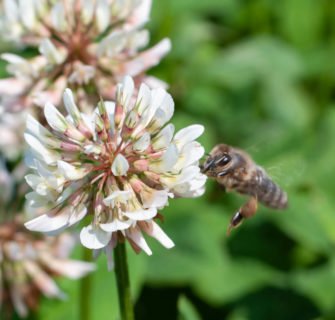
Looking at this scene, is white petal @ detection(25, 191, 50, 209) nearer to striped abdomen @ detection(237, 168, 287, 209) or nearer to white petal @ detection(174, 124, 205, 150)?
white petal @ detection(174, 124, 205, 150)

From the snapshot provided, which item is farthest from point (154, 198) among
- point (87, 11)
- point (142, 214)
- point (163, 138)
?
point (87, 11)

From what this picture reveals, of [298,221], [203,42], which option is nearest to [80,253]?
[298,221]

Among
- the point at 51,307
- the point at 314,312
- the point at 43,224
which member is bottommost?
the point at 314,312

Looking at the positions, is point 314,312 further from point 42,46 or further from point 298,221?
point 42,46

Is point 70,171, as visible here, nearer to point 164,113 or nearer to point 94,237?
point 94,237

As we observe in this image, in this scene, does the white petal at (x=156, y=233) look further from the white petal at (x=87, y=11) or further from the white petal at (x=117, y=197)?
the white petal at (x=87, y=11)

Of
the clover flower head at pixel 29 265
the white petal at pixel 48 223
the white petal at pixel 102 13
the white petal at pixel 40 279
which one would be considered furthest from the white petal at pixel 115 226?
the white petal at pixel 40 279
